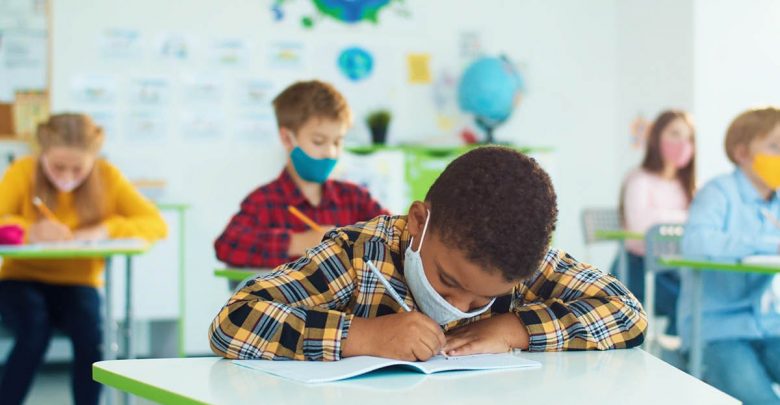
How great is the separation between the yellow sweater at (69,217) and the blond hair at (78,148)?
1.2 inches

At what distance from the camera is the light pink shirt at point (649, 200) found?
447 centimetres

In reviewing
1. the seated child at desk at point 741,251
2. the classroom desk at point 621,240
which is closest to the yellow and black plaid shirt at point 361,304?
the seated child at desk at point 741,251

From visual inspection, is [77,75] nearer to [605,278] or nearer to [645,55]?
[645,55]

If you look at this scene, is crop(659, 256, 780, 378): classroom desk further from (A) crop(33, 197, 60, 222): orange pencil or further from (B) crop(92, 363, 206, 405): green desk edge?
(A) crop(33, 197, 60, 222): orange pencil

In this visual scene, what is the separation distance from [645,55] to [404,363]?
516cm

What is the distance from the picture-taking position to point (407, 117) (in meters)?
5.70

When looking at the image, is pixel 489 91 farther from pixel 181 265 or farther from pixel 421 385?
pixel 421 385

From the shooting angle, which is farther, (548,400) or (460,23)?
(460,23)

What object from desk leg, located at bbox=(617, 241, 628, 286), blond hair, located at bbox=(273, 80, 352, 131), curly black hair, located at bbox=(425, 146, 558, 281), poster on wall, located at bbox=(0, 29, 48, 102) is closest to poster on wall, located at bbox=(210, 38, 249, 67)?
poster on wall, located at bbox=(0, 29, 48, 102)

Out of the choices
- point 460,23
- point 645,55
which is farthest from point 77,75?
point 645,55

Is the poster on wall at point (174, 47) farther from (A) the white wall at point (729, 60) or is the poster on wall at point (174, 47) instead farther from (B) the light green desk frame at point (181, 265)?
(A) the white wall at point (729, 60)

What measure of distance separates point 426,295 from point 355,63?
14.3 ft

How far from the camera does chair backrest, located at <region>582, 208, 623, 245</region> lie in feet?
15.6

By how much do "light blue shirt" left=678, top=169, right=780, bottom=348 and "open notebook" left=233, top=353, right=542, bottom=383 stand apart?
1.55 metres
